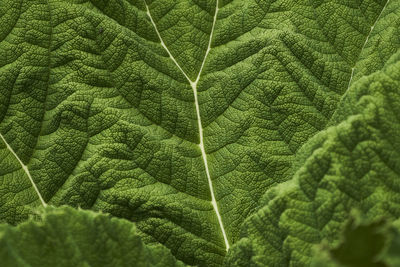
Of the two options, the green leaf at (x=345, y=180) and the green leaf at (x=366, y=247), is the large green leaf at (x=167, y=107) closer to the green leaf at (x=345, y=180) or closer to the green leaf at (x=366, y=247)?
the green leaf at (x=345, y=180)

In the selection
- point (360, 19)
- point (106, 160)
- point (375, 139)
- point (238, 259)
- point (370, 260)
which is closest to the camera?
point (370, 260)

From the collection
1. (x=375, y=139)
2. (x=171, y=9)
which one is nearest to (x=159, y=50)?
(x=171, y=9)

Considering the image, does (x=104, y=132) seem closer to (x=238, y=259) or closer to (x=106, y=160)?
(x=106, y=160)

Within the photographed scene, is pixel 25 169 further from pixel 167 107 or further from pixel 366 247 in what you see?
pixel 366 247

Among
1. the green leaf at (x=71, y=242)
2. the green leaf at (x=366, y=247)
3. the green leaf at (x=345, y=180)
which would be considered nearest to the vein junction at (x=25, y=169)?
the green leaf at (x=71, y=242)

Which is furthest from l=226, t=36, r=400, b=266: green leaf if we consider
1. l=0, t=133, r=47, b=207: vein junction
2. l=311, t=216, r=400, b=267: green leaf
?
l=0, t=133, r=47, b=207: vein junction

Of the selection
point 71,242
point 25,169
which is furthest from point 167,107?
point 71,242

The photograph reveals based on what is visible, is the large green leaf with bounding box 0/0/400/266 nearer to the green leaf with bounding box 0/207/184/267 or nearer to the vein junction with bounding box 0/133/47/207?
the vein junction with bounding box 0/133/47/207
